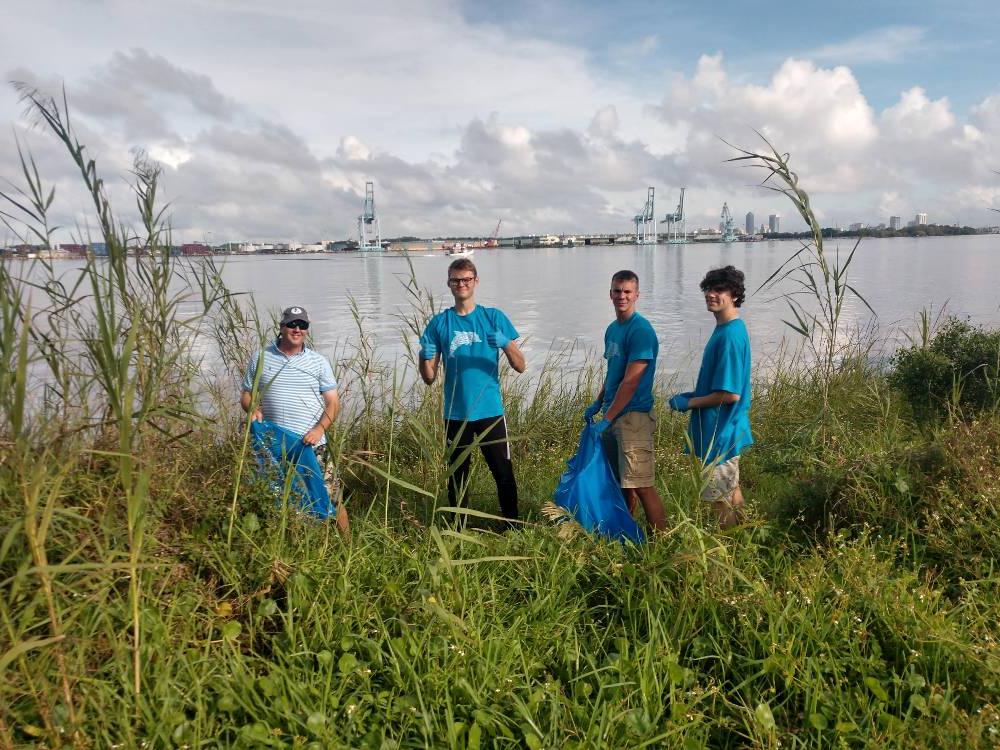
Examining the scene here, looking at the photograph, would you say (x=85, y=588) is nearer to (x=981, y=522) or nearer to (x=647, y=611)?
(x=647, y=611)

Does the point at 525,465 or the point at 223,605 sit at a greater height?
the point at 223,605

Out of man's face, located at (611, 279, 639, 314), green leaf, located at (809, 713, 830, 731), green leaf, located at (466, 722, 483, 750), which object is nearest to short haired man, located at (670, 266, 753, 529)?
man's face, located at (611, 279, 639, 314)

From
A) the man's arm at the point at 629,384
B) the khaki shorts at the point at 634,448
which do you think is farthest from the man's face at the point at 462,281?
the khaki shorts at the point at 634,448

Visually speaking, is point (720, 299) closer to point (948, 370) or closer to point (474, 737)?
point (474, 737)

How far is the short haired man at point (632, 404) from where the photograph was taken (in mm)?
3545

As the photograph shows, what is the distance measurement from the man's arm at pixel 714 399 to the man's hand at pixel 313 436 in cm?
216

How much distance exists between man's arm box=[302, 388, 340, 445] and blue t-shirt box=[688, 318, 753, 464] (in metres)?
2.13

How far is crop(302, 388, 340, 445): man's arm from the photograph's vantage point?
3598mm

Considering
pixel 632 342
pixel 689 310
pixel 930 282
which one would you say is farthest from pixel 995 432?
pixel 930 282

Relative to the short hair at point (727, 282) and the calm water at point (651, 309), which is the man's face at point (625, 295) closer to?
the short hair at point (727, 282)

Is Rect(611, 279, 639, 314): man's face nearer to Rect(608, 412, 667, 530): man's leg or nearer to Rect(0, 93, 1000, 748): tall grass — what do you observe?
Rect(608, 412, 667, 530): man's leg

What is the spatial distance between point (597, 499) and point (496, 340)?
117 centimetres

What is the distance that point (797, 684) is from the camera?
2.12m

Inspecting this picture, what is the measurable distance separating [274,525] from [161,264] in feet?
4.72
